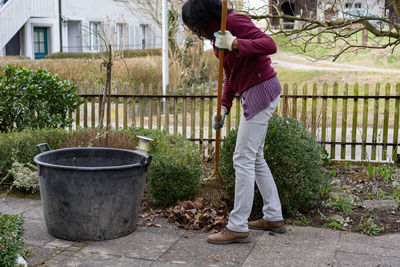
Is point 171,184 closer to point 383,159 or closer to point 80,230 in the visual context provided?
point 80,230

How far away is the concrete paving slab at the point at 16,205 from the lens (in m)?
4.90

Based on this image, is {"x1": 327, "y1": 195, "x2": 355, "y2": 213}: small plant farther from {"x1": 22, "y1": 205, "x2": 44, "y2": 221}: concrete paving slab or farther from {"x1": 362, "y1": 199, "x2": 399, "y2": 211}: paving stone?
{"x1": 22, "y1": 205, "x2": 44, "y2": 221}: concrete paving slab

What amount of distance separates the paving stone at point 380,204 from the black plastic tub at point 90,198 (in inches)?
87.9

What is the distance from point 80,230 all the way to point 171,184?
3.84 ft

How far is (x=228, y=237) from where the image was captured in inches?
154

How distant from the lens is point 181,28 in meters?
16.5

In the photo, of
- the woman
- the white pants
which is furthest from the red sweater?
the white pants

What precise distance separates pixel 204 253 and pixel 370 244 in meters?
1.32

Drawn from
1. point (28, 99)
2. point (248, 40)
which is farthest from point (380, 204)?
point (28, 99)

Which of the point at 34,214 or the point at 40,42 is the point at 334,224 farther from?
the point at 40,42

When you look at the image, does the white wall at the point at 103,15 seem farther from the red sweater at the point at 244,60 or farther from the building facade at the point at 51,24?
the red sweater at the point at 244,60

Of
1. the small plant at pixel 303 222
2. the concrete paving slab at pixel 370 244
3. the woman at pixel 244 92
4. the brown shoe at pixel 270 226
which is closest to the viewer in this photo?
the concrete paving slab at pixel 370 244

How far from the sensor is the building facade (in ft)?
75.7

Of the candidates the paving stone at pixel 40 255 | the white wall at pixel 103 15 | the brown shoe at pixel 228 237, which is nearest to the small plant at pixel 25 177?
the paving stone at pixel 40 255
